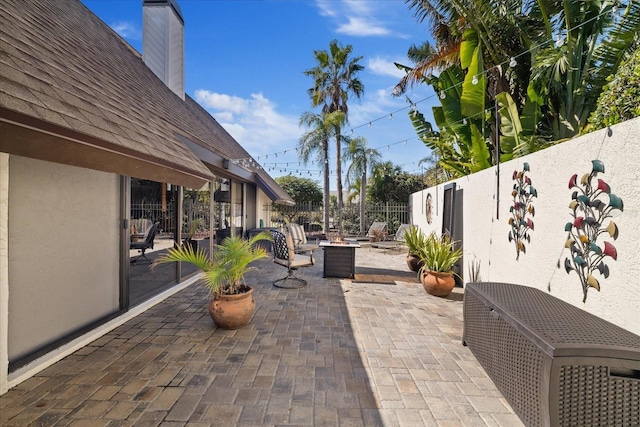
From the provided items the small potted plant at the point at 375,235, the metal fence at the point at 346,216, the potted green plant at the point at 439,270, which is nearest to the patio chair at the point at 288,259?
the potted green plant at the point at 439,270

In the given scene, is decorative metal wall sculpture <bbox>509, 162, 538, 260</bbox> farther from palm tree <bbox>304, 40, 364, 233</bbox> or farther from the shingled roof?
palm tree <bbox>304, 40, 364, 233</bbox>

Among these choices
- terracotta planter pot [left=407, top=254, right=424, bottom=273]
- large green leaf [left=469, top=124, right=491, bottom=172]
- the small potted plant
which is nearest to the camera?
large green leaf [left=469, top=124, right=491, bottom=172]

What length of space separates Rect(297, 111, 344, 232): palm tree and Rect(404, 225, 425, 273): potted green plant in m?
8.66

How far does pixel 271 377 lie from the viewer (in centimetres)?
304

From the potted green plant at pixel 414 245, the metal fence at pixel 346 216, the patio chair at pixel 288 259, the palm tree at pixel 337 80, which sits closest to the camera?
the patio chair at pixel 288 259

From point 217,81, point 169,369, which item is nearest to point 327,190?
point 217,81

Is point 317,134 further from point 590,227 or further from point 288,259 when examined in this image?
point 590,227

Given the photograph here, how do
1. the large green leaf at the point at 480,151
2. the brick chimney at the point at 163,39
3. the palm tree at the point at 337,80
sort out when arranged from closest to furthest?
the large green leaf at the point at 480,151 < the brick chimney at the point at 163,39 < the palm tree at the point at 337,80

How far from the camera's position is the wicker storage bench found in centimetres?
182

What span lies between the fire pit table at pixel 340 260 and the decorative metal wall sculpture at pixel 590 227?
4898mm

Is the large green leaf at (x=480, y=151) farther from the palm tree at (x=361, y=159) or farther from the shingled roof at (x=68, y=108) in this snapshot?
the palm tree at (x=361, y=159)

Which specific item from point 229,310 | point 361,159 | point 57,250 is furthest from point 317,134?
point 57,250

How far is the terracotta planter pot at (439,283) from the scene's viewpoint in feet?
19.6

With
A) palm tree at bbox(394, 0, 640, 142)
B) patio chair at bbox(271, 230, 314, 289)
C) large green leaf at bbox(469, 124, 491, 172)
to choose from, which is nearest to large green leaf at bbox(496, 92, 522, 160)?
palm tree at bbox(394, 0, 640, 142)
